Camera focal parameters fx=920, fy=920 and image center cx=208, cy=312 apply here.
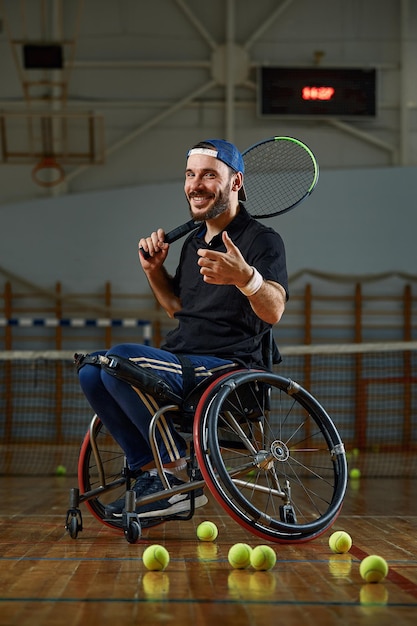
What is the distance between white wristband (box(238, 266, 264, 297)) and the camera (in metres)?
2.84

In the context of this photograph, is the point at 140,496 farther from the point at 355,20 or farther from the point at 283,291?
the point at 355,20

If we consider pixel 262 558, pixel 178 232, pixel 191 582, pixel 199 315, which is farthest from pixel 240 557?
pixel 178 232

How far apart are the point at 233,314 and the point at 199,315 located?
0.44ft

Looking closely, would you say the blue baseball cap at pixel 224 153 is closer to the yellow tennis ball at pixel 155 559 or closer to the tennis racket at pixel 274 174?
the tennis racket at pixel 274 174

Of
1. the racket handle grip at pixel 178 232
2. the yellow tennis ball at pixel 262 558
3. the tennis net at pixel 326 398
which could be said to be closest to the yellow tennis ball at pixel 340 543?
the yellow tennis ball at pixel 262 558

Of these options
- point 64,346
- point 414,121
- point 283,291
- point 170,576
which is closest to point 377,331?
point 414,121

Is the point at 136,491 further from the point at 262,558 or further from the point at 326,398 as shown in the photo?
the point at 326,398

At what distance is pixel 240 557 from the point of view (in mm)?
2508

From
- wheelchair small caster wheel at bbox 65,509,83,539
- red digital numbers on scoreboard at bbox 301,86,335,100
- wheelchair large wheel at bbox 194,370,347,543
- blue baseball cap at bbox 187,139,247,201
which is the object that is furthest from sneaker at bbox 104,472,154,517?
red digital numbers on scoreboard at bbox 301,86,335,100

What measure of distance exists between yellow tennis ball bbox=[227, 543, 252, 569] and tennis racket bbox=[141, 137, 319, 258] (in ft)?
4.81

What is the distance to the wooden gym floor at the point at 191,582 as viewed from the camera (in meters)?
1.97

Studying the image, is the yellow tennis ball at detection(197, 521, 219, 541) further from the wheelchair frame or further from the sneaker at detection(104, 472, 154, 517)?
the sneaker at detection(104, 472, 154, 517)

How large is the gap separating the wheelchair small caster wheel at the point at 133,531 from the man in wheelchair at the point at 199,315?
0.06 metres

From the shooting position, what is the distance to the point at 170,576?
2.42 m
